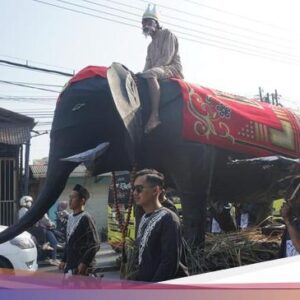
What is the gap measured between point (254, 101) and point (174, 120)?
0.57 metres

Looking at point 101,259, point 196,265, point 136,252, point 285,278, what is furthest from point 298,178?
point 101,259

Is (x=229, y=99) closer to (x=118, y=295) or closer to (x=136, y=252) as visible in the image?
(x=136, y=252)

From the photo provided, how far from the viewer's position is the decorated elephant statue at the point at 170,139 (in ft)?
9.41

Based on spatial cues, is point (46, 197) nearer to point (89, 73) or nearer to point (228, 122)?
point (89, 73)

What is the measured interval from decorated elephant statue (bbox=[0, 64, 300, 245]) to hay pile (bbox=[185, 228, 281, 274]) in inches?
5.4

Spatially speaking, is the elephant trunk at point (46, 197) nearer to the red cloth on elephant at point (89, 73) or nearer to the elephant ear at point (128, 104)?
the elephant ear at point (128, 104)

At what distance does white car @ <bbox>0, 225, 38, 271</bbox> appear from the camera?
2.88m

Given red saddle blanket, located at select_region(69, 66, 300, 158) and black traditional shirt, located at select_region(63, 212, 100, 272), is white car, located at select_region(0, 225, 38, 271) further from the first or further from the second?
red saddle blanket, located at select_region(69, 66, 300, 158)

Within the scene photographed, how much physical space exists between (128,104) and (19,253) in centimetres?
103

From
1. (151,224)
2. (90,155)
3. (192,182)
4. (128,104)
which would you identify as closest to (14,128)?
(90,155)

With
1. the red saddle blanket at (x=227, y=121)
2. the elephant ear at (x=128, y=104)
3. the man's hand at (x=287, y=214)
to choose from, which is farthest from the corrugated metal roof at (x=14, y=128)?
the man's hand at (x=287, y=214)

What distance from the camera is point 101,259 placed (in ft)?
10.3

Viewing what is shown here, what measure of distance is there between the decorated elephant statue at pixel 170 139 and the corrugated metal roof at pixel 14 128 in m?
0.27

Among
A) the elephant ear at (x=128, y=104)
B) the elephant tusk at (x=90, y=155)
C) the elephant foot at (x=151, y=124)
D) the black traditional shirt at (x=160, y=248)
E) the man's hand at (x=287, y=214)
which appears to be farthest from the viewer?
the elephant foot at (x=151, y=124)
